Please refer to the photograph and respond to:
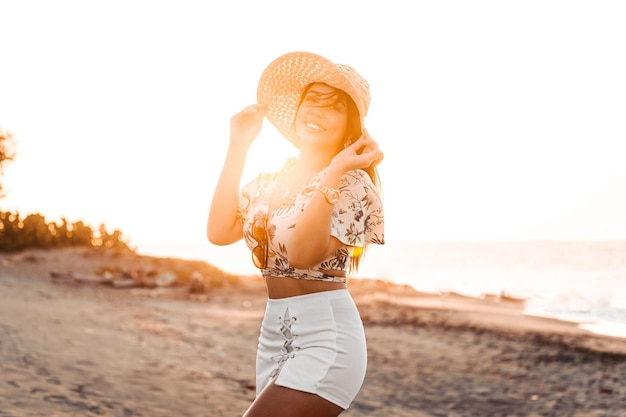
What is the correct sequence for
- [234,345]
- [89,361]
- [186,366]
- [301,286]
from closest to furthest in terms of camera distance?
[301,286] → [89,361] → [186,366] → [234,345]

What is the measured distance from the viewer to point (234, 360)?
11.2 m

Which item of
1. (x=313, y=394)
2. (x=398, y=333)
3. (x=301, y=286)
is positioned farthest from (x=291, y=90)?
(x=398, y=333)

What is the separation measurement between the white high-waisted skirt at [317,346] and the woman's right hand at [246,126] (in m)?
0.83

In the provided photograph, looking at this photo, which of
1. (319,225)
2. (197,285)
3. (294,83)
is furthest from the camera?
(197,285)

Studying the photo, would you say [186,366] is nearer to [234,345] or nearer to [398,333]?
[234,345]

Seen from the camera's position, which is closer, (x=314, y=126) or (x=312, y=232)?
(x=312, y=232)

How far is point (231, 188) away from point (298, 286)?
2.02 feet

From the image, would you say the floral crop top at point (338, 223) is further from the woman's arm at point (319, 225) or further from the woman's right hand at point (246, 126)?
the woman's right hand at point (246, 126)

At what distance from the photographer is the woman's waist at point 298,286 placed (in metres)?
2.72

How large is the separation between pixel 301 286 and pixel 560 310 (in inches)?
819

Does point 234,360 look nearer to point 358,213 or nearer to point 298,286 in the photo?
point 298,286

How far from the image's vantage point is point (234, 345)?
1275cm

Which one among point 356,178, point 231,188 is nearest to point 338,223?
point 356,178

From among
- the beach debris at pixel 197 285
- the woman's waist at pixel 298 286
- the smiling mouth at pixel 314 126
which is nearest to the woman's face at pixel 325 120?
the smiling mouth at pixel 314 126
